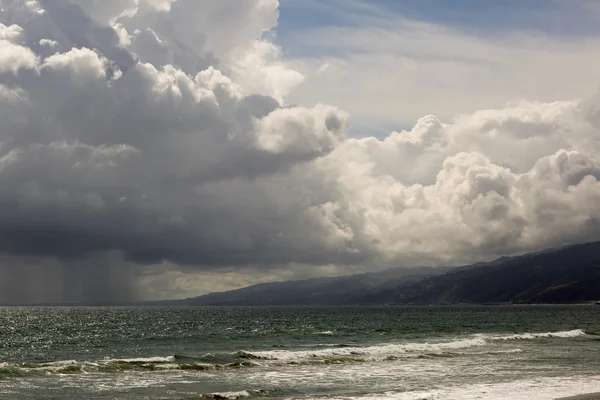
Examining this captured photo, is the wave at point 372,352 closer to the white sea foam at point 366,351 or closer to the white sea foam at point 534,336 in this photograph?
the white sea foam at point 366,351

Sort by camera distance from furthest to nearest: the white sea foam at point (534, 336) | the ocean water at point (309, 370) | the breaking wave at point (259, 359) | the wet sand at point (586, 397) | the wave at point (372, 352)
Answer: the white sea foam at point (534, 336) → the wave at point (372, 352) → the breaking wave at point (259, 359) → the ocean water at point (309, 370) → the wet sand at point (586, 397)

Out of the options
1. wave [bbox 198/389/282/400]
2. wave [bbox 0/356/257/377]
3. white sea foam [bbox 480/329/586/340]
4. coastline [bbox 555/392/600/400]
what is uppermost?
wave [bbox 0/356/257/377]

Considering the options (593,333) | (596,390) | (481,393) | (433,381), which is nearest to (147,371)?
(433,381)

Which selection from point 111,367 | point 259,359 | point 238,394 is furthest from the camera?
point 259,359

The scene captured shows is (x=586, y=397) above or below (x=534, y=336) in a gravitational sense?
above

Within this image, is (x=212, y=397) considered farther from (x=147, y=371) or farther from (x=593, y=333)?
(x=593, y=333)

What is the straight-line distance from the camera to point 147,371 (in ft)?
188

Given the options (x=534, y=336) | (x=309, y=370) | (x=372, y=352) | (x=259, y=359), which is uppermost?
(x=259, y=359)

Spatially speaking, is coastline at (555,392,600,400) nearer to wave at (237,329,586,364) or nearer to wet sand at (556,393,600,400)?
wet sand at (556,393,600,400)

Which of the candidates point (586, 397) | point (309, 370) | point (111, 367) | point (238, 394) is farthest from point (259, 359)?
point (586, 397)

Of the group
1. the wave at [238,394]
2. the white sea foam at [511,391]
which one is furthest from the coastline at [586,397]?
the wave at [238,394]

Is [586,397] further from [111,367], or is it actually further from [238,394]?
[111,367]

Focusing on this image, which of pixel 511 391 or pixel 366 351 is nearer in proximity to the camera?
pixel 511 391


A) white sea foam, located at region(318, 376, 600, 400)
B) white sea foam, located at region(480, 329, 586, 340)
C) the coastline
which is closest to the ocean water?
white sea foam, located at region(318, 376, 600, 400)
